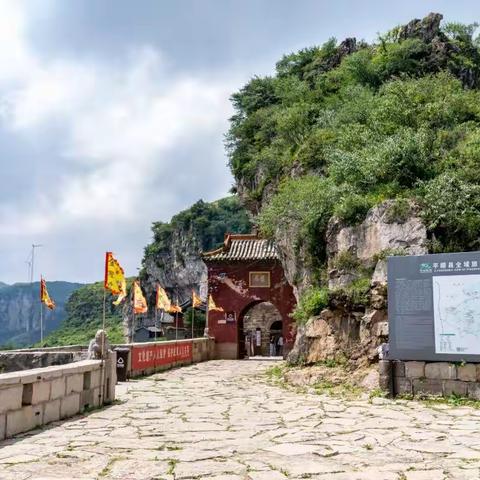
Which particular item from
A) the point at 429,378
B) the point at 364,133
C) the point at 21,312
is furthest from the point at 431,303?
the point at 21,312

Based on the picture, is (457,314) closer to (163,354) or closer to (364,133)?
(364,133)

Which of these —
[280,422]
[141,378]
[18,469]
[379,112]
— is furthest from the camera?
[379,112]

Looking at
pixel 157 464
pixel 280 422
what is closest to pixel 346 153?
pixel 280 422

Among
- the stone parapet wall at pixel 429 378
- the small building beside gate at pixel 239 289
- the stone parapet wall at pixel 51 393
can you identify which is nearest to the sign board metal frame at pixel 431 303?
the stone parapet wall at pixel 429 378

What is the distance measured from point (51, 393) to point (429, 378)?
20.7 ft

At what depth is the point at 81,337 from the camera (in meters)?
75.6

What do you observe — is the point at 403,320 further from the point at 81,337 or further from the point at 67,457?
the point at 81,337

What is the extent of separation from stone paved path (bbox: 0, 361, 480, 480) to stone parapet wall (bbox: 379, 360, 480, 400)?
1.96 ft

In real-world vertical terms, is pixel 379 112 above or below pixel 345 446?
above

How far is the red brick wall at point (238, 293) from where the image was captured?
82.4 feet

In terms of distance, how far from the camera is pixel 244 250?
2628 centimetres

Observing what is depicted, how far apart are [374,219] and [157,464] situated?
901cm

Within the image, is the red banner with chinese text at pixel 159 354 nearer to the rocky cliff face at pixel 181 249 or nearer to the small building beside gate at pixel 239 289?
the small building beside gate at pixel 239 289

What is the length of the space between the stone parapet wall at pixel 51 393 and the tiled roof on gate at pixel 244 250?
16115 mm
